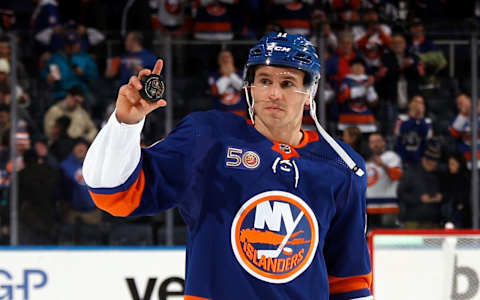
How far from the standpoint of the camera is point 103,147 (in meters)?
1.74

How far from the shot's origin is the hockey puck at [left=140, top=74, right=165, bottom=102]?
65.6 inches

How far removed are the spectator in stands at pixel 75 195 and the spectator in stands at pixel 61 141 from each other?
31 mm

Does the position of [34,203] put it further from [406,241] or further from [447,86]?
[447,86]

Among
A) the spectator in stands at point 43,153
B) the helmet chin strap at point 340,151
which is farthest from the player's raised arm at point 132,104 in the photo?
the spectator in stands at point 43,153

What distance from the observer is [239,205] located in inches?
76.0

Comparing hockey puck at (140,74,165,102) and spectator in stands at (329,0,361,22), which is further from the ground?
spectator in stands at (329,0,361,22)

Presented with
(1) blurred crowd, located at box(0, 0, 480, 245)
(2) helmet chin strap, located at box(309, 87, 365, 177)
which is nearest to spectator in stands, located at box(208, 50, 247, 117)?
(1) blurred crowd, located at box(0, 0, 480, 245)

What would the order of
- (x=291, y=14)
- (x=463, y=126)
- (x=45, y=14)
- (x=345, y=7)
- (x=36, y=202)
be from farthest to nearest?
(x=345, y=7), (x=45, y=14), (x=291, y=14), (x=463, y=126), (x=36, y=202)

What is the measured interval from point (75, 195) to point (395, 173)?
2.01 metres

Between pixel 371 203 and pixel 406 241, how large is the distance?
0.96 m

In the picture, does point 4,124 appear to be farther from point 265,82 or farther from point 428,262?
point 265,82

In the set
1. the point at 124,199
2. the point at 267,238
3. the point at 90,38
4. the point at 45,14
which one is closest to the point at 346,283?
the point at 267,238

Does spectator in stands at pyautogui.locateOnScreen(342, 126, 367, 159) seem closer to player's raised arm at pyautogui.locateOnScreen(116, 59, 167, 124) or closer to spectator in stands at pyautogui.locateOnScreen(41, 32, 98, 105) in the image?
spectator in stands at pyautogui.locateOnScreen(41, 32, 98, 105)

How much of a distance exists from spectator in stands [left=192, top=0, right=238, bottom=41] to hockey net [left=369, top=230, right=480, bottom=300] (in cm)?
216
